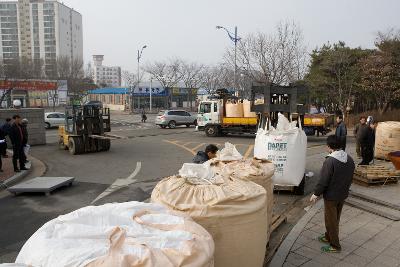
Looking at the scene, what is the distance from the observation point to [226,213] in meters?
3.03

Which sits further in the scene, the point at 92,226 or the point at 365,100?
the point at 365,100

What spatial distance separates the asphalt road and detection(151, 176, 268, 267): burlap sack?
3.39 meters

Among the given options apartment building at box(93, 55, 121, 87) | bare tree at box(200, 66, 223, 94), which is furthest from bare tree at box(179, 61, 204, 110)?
apartment building at box(93, 55, 121, 87)

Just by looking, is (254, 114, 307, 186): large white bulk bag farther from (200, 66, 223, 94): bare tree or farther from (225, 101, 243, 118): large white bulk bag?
(200, 66, 223, 94): bare tree

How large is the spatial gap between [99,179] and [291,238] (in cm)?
657

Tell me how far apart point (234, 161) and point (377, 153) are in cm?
964

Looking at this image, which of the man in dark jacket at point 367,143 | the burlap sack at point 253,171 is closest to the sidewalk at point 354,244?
the burlap sack at point 253,171

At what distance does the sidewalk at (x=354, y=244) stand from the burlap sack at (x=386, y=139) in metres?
6.63

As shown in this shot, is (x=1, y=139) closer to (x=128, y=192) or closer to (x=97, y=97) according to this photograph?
(x=128, y=192)

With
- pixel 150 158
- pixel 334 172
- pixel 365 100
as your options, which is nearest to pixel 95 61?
pixel 365 100

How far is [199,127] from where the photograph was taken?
23906 millimetres

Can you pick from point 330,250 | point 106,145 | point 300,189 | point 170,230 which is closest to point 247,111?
point 106,145

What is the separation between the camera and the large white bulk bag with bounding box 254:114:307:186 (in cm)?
768

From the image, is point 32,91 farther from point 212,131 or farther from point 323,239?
point 323,239
